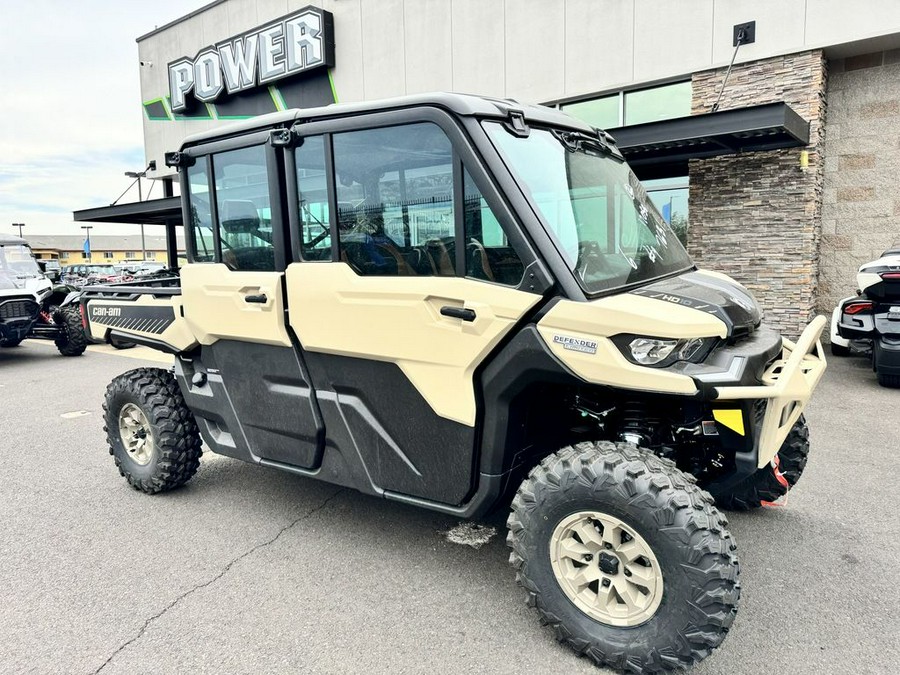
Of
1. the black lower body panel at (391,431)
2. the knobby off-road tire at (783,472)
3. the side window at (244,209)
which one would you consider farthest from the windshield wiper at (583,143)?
the knobby off-road tire at (783,472)

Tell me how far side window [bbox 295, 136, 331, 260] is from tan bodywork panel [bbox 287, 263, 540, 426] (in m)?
0.10

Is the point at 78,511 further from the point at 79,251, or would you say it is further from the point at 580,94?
the point at 79,251

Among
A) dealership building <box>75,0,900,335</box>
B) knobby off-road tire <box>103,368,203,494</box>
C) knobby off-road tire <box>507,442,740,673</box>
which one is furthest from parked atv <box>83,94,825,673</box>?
dealership building <box>75,0,900,335</box>

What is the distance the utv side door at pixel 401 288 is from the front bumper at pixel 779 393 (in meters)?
0.91

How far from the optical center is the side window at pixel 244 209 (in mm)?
3357

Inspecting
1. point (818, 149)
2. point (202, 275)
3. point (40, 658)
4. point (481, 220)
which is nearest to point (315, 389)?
point (202, 275)

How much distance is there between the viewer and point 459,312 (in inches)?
106

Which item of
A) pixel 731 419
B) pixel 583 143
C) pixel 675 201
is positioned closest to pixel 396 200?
pixel 583 143

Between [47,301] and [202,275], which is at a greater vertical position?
[202,275]

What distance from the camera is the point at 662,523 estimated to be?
7.68 ft

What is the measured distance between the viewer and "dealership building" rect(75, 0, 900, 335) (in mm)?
8852

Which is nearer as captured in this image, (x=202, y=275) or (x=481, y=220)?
(x=481, y=220)

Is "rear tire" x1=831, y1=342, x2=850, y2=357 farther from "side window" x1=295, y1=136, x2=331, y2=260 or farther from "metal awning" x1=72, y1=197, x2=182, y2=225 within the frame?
"metal awning" x1=72, y1=197, x2=182, y2=225

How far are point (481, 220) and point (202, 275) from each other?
6.33 feet
